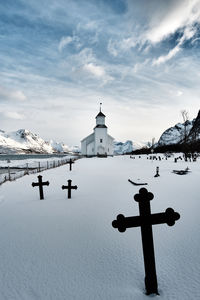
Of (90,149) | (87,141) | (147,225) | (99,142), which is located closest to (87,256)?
(147,225)

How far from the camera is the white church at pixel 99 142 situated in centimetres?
6303

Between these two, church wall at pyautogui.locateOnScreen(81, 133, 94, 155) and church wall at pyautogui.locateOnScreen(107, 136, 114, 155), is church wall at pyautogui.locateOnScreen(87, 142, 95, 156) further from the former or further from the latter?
church wall at pyautogui.locateOnScreen(107, 136, 114, 155)

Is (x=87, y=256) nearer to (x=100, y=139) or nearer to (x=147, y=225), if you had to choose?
(x=147, y=225)

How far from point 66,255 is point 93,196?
4811 millimetres

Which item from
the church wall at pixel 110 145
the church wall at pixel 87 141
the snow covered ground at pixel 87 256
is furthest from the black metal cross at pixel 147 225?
the church wall at pixel 87 141

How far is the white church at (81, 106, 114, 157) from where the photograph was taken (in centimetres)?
6303

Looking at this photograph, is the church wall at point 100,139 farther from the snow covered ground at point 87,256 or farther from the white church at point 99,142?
the snow covered ground at point 87,256

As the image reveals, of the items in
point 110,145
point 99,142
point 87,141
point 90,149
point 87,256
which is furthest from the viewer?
point 87,141

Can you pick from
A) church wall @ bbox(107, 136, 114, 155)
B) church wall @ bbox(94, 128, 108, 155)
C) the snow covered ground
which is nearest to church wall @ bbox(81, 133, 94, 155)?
church wall @ bbox(94, 128, 108, 155)

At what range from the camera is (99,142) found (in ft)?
207

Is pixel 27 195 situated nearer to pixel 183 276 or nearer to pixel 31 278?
pixel 31 278

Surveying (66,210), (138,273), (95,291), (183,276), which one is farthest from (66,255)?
(66,210)

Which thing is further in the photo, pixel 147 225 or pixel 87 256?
pixel 87 256

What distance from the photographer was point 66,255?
3547 millimetres
